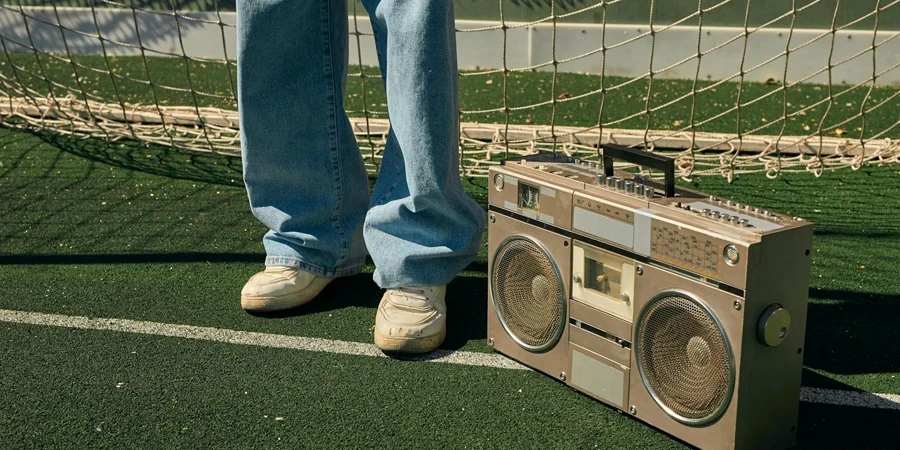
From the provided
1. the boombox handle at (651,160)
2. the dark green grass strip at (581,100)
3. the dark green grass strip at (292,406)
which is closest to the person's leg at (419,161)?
the dark green grass strip at (292,406)

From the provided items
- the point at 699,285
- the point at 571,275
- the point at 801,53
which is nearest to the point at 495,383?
the point at 571,275

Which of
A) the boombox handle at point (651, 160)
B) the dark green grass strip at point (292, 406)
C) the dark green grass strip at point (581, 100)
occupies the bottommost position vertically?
the dark green grass strip at point (292, 406)

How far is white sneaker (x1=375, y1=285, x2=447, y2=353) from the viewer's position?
2.39 m

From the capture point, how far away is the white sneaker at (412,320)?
2395 millimetres

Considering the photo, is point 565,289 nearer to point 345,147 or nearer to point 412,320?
point 412,320

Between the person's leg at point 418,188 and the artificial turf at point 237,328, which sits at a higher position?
the person's leg at point 418,188

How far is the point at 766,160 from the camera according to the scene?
4.12 meters

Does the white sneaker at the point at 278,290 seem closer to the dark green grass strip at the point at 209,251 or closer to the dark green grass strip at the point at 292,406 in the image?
the dark green grass strip at the point at 209,251

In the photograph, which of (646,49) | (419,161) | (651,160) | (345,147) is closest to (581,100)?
(646,49)

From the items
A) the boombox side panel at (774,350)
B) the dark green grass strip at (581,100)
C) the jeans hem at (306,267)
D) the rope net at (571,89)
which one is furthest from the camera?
the dark green grass strip at (581,100)

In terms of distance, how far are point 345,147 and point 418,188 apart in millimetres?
426

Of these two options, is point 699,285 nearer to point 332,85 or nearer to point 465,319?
point 465,319

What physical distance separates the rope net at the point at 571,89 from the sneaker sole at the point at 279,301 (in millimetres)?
1116

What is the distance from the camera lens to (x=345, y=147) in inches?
107
